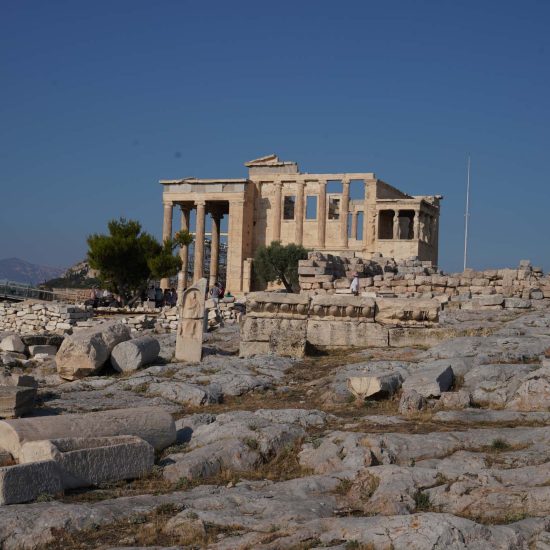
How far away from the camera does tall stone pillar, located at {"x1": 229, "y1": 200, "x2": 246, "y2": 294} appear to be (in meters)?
57.2

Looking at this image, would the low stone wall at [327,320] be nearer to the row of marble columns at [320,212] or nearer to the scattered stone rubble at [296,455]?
the scattered stone rubble at [296,455]

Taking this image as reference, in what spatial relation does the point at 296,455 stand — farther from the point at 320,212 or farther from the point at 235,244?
the point at 235,244

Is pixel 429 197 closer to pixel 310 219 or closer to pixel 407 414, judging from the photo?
pixel 310 219

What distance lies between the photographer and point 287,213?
6106cm

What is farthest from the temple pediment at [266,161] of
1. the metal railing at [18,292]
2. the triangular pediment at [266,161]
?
the metal railing at [18,292]

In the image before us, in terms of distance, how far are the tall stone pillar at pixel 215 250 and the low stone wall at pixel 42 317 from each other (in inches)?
1012

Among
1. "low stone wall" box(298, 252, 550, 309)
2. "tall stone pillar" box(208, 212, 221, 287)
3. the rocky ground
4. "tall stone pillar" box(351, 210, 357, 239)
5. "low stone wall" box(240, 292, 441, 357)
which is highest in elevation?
"tall stone pillar" box(351, 210, 357, 239)

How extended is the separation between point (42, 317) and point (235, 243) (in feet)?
102

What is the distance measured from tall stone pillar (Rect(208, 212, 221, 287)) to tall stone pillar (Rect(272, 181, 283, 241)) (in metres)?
4.31

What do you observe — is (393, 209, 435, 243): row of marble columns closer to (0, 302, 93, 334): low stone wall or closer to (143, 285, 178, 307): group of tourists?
(143, 285, 178, 307): group of tourists

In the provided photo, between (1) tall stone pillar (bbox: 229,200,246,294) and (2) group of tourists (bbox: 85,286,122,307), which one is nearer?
(2) group of tourists (bbox: 85,286,122,307)

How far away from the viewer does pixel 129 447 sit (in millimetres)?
7805

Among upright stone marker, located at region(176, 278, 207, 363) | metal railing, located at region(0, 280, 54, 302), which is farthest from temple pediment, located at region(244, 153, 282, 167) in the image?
upright stone marker, located at region(176, 278, 207, 363)

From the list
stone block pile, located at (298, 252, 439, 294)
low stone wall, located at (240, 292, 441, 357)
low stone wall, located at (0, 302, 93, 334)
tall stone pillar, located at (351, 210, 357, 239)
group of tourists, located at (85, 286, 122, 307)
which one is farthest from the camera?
tall stone pillar, located at (351, 210, 357, 239)
